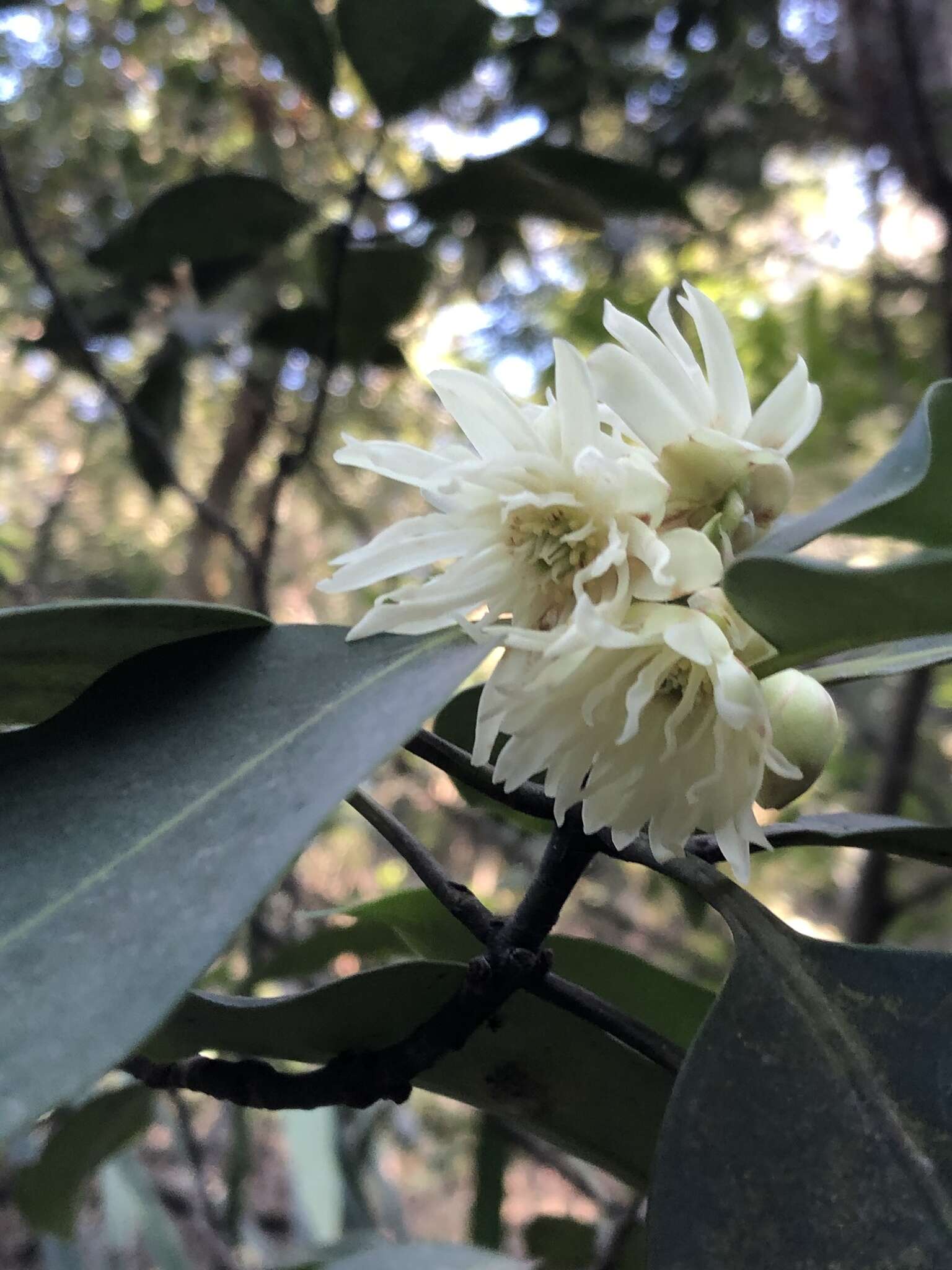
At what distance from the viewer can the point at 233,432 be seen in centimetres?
227

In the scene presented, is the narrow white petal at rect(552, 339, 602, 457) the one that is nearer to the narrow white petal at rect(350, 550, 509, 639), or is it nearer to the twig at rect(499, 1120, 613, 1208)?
the narrow white petal at rect(350, 550, 509, 639)

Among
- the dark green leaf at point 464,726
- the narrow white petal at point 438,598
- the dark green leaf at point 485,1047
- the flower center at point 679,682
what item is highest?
the narrow white petal at point 438,598

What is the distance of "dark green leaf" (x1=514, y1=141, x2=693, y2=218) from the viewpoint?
101 cm

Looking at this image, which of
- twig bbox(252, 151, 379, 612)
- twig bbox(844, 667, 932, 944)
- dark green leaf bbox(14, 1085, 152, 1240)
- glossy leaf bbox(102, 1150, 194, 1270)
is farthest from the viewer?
twig bbox(844, 667, 932, 944)

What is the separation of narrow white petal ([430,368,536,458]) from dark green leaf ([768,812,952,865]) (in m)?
0.26

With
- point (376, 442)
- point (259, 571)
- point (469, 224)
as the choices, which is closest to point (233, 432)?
point (469, 224)

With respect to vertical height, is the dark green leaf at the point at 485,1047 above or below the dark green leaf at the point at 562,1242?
above

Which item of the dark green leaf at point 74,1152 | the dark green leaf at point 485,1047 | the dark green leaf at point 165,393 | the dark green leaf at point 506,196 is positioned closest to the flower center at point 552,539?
the dark green leaf at point 485,1047

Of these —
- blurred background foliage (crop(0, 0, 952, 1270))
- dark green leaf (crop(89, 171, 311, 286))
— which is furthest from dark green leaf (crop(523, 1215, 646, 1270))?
dark green leaf (crop(89, 171, 311, 286))

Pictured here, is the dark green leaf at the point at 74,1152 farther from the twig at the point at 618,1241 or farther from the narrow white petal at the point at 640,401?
the narrow white petal at the point at 640,401

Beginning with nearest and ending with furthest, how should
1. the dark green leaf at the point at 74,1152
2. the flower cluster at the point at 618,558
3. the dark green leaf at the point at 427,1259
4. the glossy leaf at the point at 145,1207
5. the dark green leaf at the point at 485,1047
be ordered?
the flower cluster at the point at 618,558
the dark green leaf at the point at 485,1047
the dark green leaf at the point at 74,1152
the dark green leaf at the point at 427,1259
the glossy leaf at the point at 145,1207

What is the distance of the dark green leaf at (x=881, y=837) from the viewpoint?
1.64 ft

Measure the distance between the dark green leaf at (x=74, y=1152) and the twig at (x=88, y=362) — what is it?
0.59 metres

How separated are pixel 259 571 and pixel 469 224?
0.98 metres
